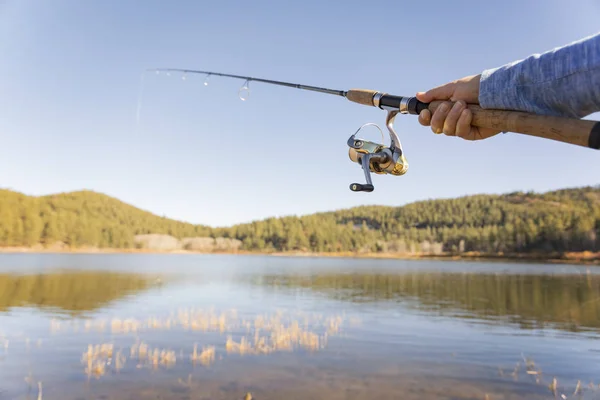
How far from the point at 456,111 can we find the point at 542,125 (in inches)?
16.0

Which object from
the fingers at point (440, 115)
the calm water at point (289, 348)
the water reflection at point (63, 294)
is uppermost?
the fingers at point (440, 115)

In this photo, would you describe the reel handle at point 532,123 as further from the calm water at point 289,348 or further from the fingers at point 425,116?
the calm water at point 289,348

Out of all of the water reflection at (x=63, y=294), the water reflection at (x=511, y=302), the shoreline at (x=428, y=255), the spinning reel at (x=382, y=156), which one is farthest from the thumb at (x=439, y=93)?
the shoreline at (x=428, y=255)

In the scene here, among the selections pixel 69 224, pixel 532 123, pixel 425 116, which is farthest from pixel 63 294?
pixel 69 224

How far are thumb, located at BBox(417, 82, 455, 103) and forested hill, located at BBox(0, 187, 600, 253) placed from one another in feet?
394

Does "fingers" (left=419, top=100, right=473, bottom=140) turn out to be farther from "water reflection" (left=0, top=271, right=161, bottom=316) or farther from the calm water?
"water reflection" (left=0, top=271, right=161, bottom=316)

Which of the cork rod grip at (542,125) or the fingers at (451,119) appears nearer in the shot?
the cork rod grip at (542,125)

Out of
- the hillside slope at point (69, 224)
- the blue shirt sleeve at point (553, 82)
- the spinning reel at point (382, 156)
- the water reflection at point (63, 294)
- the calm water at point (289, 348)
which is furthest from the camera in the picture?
the hillside slope at point (69, 224)

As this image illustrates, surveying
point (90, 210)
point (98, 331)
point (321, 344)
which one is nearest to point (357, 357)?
point (321, 344)

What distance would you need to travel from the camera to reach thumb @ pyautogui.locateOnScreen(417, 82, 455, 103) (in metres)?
2.37

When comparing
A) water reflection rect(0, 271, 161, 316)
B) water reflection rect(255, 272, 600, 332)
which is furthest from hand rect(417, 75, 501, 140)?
water reflection rect(0, 271, 161, 316)

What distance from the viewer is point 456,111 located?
233 cm

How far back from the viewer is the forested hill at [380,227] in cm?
11538

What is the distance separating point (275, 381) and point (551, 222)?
117 m
